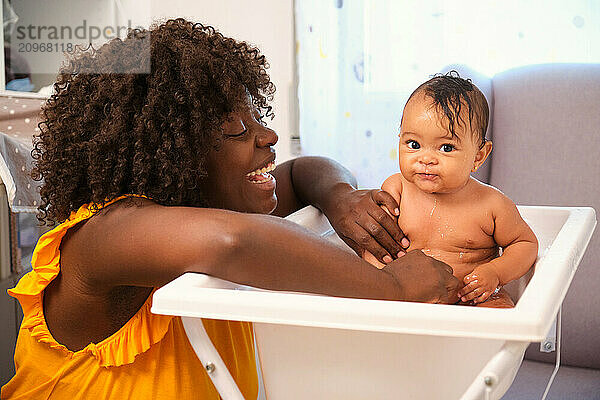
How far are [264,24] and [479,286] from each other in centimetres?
137

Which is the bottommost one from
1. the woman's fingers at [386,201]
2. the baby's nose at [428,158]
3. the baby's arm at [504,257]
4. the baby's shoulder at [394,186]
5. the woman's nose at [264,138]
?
the baby's arm at [504,257]

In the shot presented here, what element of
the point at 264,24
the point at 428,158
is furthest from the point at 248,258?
the point at 264,24

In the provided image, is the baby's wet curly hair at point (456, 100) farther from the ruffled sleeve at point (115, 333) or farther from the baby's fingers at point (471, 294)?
the ruffled sleeve at point (115, 333)

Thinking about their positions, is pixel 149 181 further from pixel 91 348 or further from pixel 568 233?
pixel 568 233

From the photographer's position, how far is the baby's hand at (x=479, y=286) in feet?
2.81

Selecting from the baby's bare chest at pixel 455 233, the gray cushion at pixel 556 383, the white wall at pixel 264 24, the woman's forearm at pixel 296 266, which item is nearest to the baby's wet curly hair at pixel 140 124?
the woman's forearm at pixel 296 266

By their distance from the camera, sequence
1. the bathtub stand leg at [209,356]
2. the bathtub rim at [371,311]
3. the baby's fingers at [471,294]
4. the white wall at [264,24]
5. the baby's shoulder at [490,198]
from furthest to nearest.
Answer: the white wall at [264,24] < the baby's shoulder at [490,198] < the baby's fingers at [471,294] < the bathtub stand leg at [209,356] < the bathtub rim at [371,311]

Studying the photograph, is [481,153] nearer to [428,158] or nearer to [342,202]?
[428,158]

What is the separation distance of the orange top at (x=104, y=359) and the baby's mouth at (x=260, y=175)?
0.70ft

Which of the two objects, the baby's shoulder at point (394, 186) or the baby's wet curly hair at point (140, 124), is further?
the baby's shoulder at point (394, 186)

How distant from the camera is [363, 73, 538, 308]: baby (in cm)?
90

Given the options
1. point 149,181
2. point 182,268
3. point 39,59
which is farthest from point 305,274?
point 39,59

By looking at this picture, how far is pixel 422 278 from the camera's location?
72 centimetres

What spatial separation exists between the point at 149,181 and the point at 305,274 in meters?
0.27
